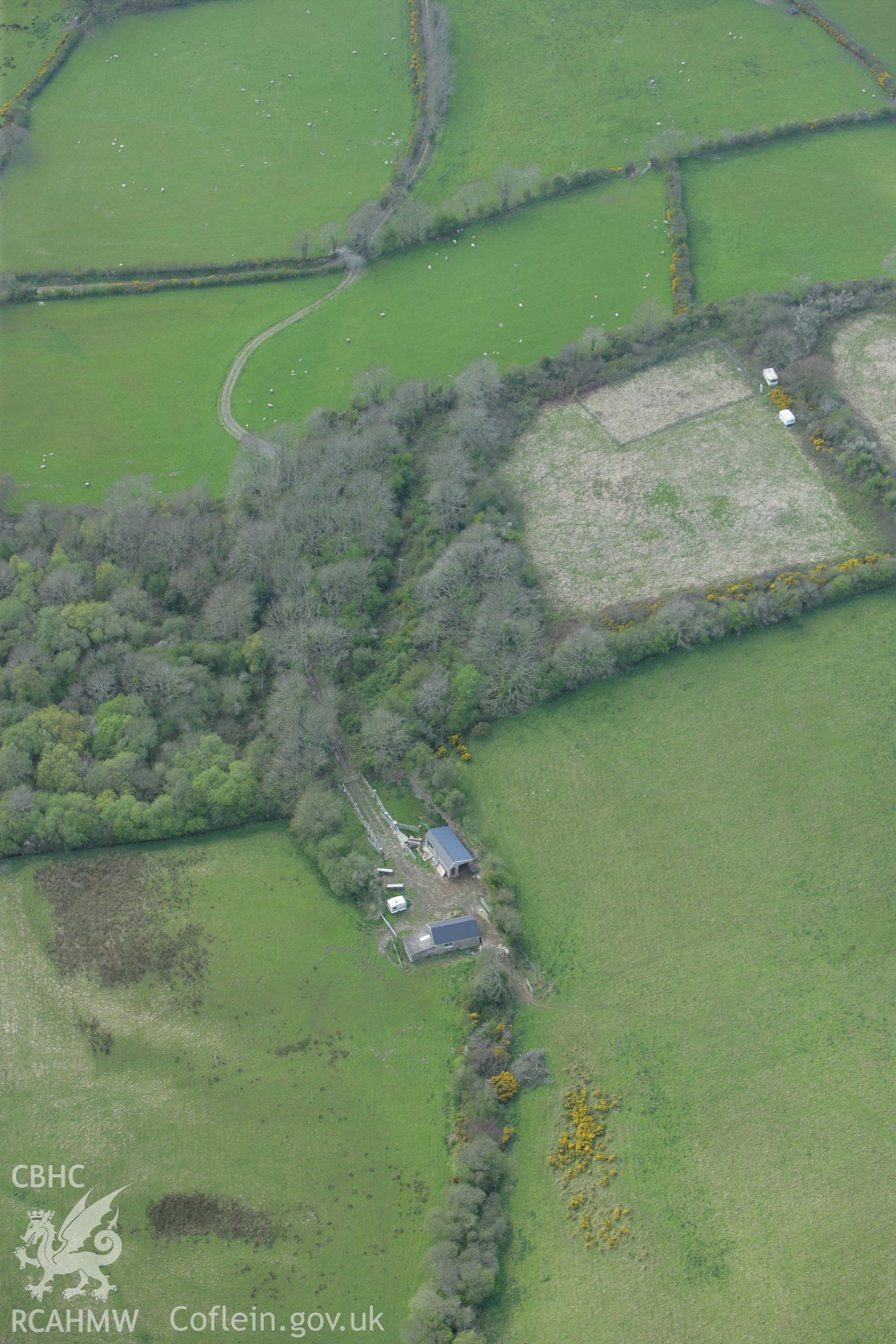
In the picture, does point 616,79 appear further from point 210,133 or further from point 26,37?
point 26,37

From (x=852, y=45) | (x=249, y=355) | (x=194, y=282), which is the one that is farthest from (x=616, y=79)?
(x=249, y=355)

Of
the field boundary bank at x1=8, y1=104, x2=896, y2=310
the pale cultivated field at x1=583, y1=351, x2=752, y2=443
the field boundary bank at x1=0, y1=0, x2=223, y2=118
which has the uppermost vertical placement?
the field boundary bank at x1=0, y1=0, x2=223, y2=118

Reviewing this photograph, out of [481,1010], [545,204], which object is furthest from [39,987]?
[545,204]

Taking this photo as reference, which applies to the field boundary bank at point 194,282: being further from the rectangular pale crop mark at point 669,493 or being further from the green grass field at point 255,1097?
the green grass field at point 255,1097

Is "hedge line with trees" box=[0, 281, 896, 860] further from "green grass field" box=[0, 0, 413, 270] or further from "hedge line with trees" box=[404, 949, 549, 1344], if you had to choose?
"green grass field" box=[0, 0, 413, 270]

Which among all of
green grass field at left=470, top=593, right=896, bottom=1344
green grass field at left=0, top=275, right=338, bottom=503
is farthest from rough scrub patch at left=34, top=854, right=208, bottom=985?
green grass field at left=0, top=275, right=338, bottom=503

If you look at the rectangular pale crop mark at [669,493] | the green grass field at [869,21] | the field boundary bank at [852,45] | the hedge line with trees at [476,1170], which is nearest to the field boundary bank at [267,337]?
the rectangular pale crop mark at [669,493]
